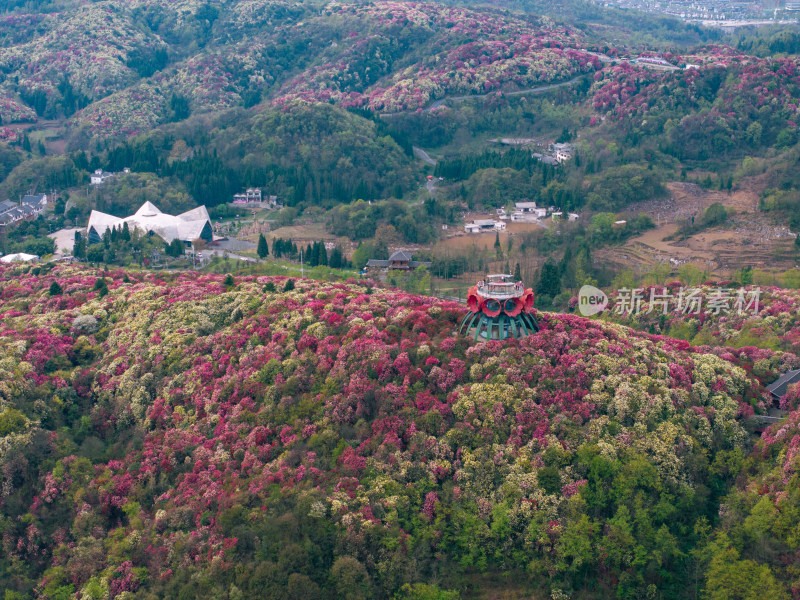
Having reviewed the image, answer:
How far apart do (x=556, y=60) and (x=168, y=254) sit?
63.8 metres

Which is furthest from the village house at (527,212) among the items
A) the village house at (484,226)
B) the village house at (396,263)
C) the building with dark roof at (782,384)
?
the building with dark roof at (782,384)

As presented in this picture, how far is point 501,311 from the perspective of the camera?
3612 cm

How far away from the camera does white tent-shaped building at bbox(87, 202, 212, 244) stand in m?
68.6

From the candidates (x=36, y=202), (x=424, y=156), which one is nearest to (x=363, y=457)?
(x=36, y=202)

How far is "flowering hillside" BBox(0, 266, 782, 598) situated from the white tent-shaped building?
88.4 feet

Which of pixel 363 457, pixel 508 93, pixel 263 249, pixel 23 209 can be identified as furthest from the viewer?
pixel 508 93

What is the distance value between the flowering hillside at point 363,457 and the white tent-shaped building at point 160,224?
27.0m

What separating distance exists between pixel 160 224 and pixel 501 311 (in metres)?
42.5

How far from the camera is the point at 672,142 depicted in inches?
3282

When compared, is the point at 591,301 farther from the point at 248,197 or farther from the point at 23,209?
the point at 23,209

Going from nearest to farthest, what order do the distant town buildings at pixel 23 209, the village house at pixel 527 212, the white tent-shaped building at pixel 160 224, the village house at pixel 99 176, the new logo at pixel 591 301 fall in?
the new logo at pixel 591 301, the white tent-shaped building at pixel 160 224, the village house at pixel 527 212, the distant town buildings at pixel 23 209, the village house at pixel 99 176

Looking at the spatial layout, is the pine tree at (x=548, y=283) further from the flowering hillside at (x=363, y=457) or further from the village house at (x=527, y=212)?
the village house at (x=527, y=212)

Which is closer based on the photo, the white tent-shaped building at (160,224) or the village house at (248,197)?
the white tent-shaped building at (160,224)

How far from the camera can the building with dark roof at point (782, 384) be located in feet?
118
